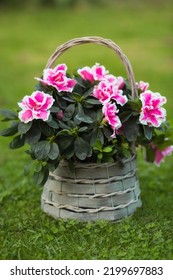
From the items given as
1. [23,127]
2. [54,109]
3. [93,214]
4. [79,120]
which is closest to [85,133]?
[79,120]

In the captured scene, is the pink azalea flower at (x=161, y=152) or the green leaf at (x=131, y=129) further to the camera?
the pink azalea flower at (x=161, y=152)

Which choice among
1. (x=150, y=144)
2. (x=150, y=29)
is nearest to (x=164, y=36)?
(x=150, y=29)

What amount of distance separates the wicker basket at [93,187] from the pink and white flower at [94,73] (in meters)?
0.15

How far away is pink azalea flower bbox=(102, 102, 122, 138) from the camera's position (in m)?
2.31

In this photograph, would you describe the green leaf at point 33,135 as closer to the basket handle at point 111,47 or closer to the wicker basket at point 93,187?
the wicker basket at point 93,187

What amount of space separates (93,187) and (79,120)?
1.13 ft

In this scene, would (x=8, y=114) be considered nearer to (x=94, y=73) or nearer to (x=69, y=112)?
(x=69, y=112)

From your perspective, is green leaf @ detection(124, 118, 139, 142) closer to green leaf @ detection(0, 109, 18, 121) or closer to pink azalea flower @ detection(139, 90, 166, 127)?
pink azalea flower @ detection(139, 90, 166, 127)

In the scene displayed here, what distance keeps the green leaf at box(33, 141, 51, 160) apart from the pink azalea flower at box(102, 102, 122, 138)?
310 mm

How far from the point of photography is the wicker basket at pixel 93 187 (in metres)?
2.40

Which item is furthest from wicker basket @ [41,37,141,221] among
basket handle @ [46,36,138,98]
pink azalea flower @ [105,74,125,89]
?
pink azalea flower @ [105,74,125,89]

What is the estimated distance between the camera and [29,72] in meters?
6.02

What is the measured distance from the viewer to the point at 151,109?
7.75ft

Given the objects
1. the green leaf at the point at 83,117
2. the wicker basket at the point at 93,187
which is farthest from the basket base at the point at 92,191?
the green leaf at the point at 83,117
